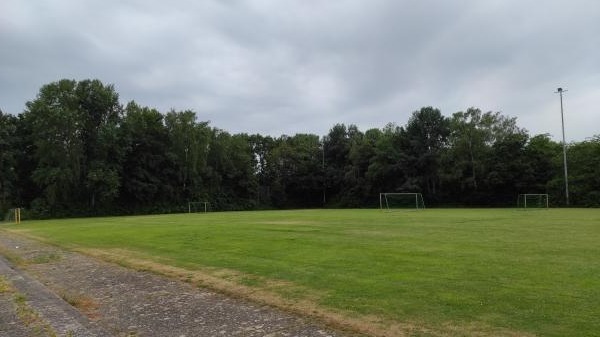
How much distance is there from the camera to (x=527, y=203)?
63344mm

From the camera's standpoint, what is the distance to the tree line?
63.6 m

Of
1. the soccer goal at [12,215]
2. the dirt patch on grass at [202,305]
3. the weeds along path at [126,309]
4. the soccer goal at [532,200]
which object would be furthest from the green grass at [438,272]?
the soccer goal at [532,200]

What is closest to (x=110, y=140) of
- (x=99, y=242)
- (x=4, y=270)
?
(x=99, y=242)

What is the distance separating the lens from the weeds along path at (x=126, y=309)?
7.10 metres

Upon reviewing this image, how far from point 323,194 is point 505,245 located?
79.3 metres

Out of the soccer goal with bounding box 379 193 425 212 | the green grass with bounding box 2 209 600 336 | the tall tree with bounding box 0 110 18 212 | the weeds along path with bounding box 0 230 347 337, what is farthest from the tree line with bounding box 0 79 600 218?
the weeds along path with bounding box 0 230 347 337

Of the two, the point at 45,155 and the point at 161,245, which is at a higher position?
the point at 45,155

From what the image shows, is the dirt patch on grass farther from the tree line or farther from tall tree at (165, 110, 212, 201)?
tall tree at (165, 110, 212, 201)

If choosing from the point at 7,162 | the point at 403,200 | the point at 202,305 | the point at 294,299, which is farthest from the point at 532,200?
the point at 7,162

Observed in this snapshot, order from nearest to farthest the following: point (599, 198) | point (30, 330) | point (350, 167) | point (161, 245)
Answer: point (30, 330) → point (161, 245) → point (599, 198) → point (350, 167)

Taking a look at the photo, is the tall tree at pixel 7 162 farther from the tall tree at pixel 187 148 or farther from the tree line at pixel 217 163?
the tall tree at pixel 187 148

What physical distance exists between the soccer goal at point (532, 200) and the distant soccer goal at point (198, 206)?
47.0 meters

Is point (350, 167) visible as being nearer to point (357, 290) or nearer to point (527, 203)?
point (527, 203)

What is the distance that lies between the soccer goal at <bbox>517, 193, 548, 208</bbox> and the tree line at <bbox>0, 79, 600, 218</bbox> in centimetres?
208
